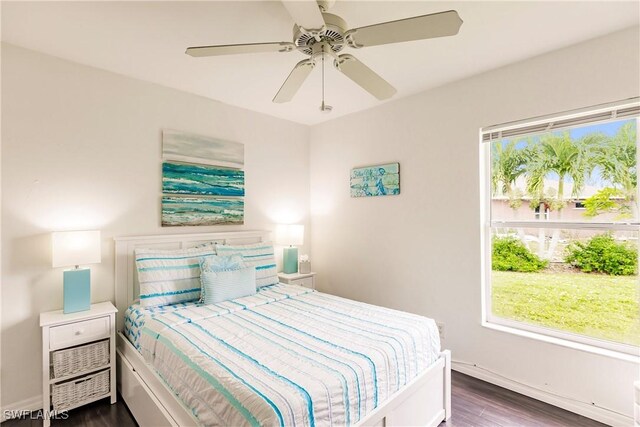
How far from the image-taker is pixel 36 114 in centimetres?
235

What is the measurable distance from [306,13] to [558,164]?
2287mm

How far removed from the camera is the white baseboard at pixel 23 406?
2186 mm

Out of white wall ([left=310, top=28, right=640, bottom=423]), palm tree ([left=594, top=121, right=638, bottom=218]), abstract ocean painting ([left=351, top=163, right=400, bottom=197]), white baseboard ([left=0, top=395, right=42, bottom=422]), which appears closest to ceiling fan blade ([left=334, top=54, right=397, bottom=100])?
white wall ([left=310, top=28, right=640, bottom=423])

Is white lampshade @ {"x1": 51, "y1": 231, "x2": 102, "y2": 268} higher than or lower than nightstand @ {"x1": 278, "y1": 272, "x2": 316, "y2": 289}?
higher

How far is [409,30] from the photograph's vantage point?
1443mm

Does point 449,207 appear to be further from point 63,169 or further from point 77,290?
point 63,169

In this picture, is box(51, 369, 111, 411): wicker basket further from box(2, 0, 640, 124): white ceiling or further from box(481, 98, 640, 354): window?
box(481, 98, 640, 354): window

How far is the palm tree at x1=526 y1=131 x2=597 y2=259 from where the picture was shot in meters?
2.37

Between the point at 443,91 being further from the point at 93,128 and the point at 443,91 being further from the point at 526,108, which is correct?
the point at 93,128

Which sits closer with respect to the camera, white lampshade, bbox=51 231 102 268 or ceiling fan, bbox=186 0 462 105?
ceiling fan, bbox=186 0 462 105

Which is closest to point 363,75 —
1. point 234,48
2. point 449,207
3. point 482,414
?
point 234,48

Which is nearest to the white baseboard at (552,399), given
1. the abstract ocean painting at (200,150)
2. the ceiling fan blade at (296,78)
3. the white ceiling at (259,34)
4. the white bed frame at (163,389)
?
the white bed frame at (163,389)

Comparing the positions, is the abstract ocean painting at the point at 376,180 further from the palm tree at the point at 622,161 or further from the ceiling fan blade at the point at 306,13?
the ceiling fan blade at the point at 306,13

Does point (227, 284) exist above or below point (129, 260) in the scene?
below
